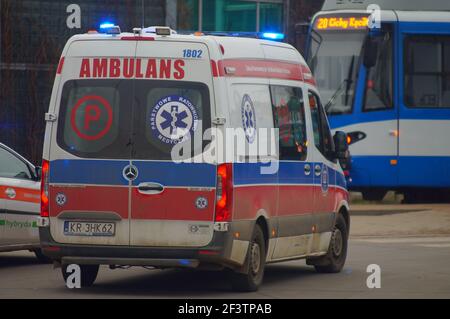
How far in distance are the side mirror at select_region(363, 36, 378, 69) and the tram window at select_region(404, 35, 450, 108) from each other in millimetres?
690

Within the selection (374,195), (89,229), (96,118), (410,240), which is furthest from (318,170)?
(374,195)

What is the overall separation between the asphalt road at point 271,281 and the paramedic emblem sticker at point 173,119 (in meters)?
1.51

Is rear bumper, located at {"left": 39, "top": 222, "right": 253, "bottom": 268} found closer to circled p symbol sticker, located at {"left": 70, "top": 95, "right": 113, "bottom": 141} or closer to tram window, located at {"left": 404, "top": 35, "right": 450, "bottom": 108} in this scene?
circled p symbol sticker, located at {"left": 70, "top": 95, "right": 113, "bottom": 141}

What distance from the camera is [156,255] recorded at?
12859mm

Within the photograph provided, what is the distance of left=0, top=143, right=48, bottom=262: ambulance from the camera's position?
15719 millimetres

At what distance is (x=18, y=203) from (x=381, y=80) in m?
13.1

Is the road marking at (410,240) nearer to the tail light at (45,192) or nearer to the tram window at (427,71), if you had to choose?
the tram window at (427,71)

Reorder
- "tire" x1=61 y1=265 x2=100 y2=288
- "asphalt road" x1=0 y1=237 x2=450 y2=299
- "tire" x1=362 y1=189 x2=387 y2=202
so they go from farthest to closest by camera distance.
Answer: "tire" x1=362 y1=189 x2=387 y2=202
"tire" x1=61 y1=265 x2=100 y2=288
"asphalt road" x1=0 y1=237 x2=450 y2=299

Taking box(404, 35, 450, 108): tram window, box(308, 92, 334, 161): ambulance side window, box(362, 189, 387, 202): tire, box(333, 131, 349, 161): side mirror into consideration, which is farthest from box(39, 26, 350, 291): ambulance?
box(362, 189, 387, 202): tire

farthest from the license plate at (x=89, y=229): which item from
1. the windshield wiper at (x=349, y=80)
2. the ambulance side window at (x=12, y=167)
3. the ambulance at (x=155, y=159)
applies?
the windshield wiper at (x=349, y=80)

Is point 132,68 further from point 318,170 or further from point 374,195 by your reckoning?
point 374,195

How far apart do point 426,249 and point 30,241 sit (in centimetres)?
581

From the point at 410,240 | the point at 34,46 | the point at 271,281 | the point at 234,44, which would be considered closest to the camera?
the point at 234,44

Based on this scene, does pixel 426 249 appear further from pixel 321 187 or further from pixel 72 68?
pixel 72 68
